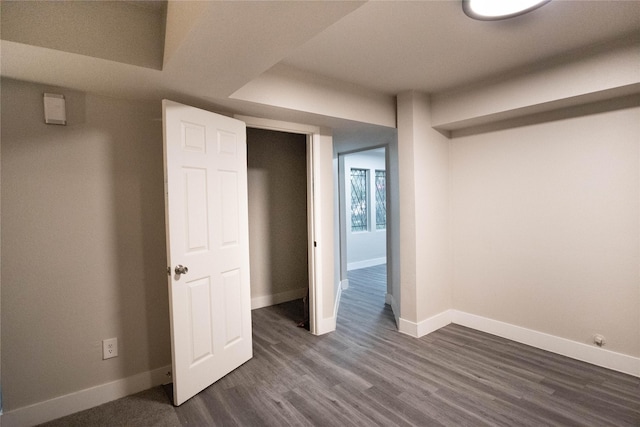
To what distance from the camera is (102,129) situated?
7.11ft

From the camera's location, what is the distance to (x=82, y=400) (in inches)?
82.5

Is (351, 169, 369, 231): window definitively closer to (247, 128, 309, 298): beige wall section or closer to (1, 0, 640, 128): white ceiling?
(247, 128, 309, 298): beige wall section

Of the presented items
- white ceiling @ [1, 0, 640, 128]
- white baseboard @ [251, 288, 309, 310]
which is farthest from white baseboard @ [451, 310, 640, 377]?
white ceiling @ [1, 0, 640, 128]

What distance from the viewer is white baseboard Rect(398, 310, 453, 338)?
3.14 metres

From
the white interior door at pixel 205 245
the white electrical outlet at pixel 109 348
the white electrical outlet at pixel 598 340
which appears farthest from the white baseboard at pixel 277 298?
the white electrical outlet at pixel 598 340

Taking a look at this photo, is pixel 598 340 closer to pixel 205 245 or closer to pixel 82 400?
pixel 205 245

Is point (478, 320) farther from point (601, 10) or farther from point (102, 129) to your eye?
point (102, 129)

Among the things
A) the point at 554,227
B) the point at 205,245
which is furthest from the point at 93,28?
the point at 554,227

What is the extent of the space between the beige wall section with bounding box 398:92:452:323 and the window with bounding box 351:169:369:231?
10.8 feet

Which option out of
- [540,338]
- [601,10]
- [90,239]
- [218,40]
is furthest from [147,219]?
[540,338]

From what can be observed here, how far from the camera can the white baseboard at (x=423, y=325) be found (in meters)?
3.14

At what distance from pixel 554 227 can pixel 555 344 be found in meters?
1.02

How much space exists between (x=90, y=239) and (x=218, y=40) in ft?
5.28

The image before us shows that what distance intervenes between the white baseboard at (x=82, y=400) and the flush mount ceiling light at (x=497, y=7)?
313cm
